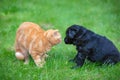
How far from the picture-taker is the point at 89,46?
6637mm

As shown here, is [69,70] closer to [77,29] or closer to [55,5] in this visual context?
[77,29]

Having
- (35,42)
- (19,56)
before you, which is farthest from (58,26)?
(35,42)

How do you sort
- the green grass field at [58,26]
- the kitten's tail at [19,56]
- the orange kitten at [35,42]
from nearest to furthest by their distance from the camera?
1. the green grass field at [58,26]
2. the orange kitten at [35,42]
3. the kitten's tail at [19,56]

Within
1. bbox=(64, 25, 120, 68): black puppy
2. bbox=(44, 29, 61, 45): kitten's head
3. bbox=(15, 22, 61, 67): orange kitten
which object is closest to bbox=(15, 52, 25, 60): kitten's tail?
bbox=(15, 22, 61, 67): orange kitten

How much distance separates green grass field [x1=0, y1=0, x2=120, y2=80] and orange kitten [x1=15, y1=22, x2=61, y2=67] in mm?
136

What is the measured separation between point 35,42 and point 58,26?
261cm

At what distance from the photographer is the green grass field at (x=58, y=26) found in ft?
20.7

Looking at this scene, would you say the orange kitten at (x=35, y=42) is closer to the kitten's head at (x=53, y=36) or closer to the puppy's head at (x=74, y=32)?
the kitten's head at (x=53, y=36)

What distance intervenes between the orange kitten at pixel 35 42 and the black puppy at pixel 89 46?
285 mm

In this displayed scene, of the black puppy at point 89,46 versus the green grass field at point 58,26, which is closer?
the green grass field at point 58,26

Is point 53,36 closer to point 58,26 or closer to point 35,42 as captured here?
point 35,42

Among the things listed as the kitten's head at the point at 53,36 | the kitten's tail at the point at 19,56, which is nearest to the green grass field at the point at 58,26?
the kitten's tail at the point at 19,56

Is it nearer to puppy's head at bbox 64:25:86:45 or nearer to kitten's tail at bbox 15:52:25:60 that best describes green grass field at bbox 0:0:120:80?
kitten's tail at bbox 15:52:25:60

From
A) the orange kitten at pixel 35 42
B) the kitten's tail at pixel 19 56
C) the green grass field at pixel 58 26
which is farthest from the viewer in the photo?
the kitten's tail at pixel 19 56
